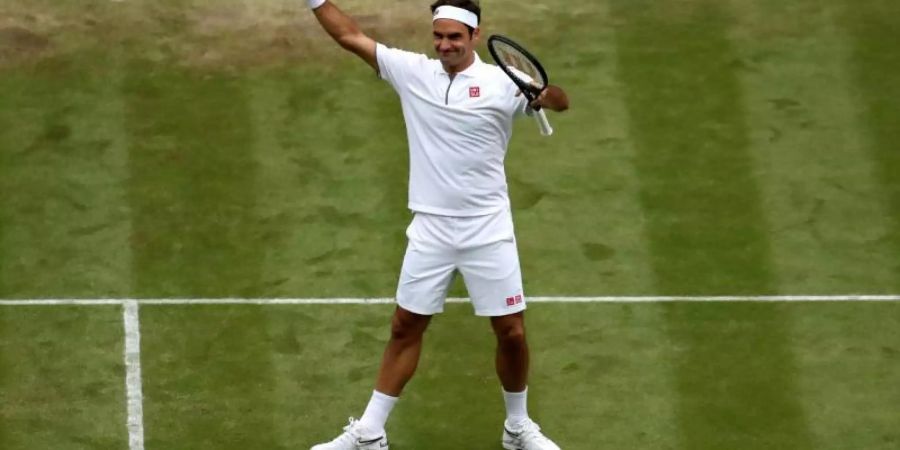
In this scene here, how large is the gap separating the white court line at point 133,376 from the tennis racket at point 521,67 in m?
3.09

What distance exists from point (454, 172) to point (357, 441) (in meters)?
1.71

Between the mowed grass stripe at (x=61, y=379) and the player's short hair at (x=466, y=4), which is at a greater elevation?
the player's short hair at (x=466, y=4)

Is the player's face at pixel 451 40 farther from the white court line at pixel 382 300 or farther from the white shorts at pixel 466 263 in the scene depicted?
the white court line at pixel 382 300

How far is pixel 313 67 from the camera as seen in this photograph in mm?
15859

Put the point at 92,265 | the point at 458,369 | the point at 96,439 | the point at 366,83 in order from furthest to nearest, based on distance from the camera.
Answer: the point at 366,83 → the point at 92,265 → the point at 458,369 → the point at 96,439

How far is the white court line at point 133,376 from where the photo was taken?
465 inches

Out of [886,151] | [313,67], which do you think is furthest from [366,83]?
[886,151]

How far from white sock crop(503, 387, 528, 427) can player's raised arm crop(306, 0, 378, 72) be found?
6.86 ft

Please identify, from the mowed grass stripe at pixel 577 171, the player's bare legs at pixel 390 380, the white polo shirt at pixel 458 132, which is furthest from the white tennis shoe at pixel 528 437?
the mowed grass stripe at pixel 577 171

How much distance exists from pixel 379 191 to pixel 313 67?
1.85 m

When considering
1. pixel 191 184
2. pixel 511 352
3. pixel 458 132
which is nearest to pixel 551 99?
pixel 458 132

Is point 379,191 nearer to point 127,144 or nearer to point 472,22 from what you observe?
point 127,144

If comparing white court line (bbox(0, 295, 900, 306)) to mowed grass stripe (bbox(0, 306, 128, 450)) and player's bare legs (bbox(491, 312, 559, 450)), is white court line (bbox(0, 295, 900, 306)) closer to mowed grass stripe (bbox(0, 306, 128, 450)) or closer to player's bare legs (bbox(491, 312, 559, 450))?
mowed grass stripe (bbox(0, 306, 128, 450))

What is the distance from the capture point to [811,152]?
14.9 m
